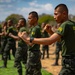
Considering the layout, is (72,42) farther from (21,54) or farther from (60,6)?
(21,54)

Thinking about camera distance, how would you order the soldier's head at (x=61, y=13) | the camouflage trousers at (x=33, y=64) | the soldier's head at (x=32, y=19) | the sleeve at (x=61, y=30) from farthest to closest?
the soldier's head at (x=32, y=19), the camouflage trousers at (x=33, y=64), the soldier's head at (x=61, y=13), the sleeve at (x=61, y=30)

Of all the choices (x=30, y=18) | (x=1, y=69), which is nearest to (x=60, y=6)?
(x=30, y=18)

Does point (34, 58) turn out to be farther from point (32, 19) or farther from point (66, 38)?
point (66, 38)

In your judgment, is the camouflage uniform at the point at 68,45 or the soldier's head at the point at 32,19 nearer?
the camouflage uniform at the point at 68,45

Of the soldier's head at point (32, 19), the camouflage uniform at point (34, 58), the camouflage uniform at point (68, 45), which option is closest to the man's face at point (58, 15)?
the camouflage uniform at point (68, 45)

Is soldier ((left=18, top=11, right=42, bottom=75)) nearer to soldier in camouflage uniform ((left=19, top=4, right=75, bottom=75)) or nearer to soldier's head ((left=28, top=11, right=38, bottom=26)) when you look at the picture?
soldier's head ((left=28, top=11, right=38, bottom=26))

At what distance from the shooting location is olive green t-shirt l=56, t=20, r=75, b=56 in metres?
4.56

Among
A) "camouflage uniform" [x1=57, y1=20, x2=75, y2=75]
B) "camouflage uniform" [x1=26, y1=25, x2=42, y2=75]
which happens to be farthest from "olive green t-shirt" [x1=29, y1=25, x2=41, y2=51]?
"camouflage uniform" [x1=57, y1=20, x2=75, y2=75]

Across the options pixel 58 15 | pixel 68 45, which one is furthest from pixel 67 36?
pixel 58 15

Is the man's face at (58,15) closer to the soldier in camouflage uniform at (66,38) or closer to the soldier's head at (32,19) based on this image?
the soldier in camouflage uniform at (66,38)

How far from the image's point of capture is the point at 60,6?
475 centimetres

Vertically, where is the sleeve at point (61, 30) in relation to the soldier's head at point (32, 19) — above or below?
below

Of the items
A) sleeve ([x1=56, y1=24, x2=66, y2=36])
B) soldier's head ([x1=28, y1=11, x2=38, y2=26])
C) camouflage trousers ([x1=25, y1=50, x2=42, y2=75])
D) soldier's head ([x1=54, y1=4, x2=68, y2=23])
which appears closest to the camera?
sleeve ([x1=56, y1=24, x2=66, y2=36])

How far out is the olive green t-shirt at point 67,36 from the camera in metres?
4.56
